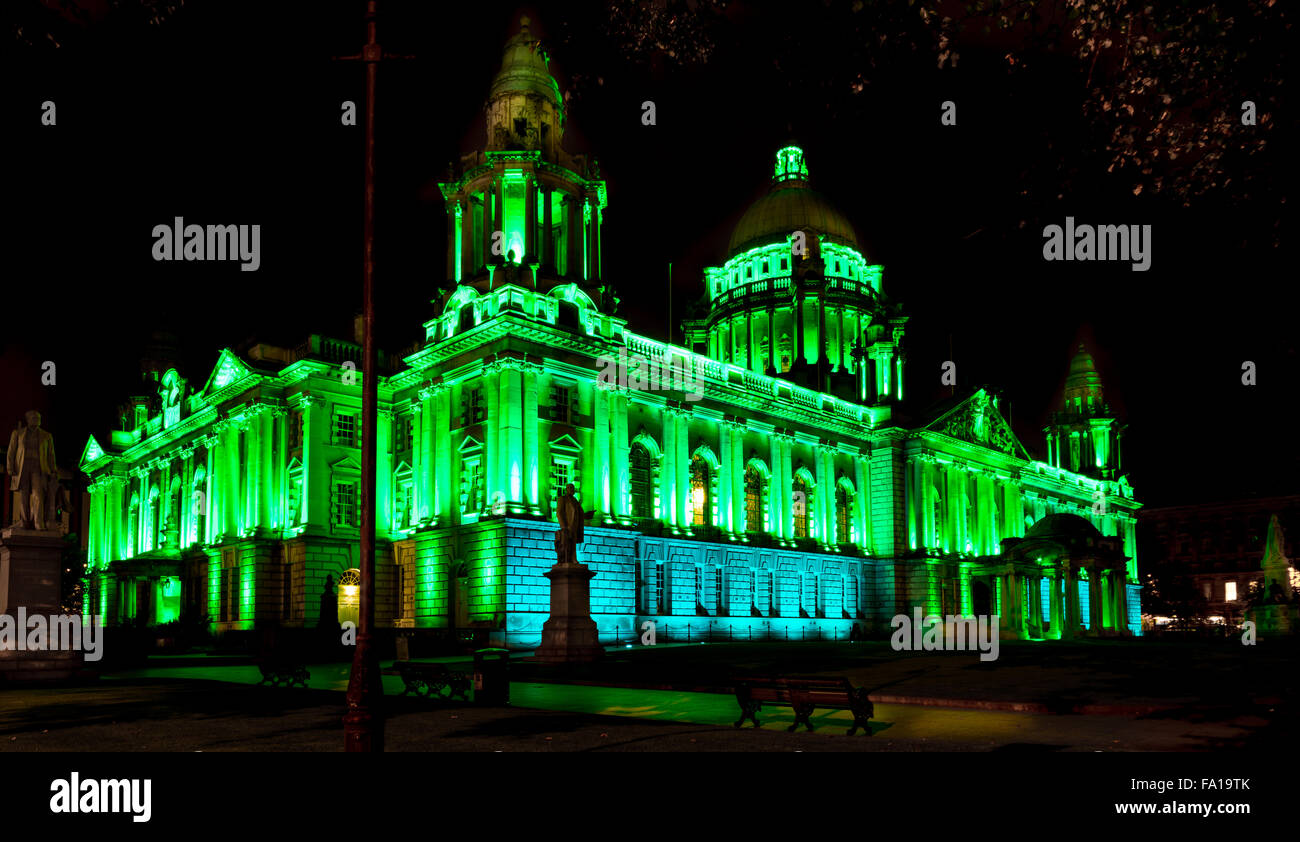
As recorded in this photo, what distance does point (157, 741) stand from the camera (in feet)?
52.3

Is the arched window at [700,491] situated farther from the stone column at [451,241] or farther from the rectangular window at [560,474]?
the stone column at [451,241]

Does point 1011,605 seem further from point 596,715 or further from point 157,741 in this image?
point 157,741

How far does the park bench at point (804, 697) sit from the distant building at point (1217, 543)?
104 m

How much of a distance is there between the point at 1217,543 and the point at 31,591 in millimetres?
115089

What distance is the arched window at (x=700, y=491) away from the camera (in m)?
60.3

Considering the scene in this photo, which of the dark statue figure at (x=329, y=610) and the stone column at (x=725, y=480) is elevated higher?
the stone column at (x=725, y=480)

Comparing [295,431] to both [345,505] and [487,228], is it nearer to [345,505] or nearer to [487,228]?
[345,505]

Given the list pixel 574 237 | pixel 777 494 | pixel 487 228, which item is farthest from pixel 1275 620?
pixel 487 228

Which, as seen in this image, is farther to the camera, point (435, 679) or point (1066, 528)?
point (1066, 528)

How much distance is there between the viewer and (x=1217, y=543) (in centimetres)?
11581

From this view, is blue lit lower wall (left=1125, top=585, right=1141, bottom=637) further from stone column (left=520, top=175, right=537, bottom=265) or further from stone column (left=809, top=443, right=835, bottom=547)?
stone column (left=520, top=175, right=537, bottom=265)

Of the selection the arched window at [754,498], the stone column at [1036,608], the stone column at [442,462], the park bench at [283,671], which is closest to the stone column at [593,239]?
the stone column at [442,462]

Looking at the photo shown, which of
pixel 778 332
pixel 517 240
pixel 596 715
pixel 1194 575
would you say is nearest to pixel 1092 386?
pixel 1194 575

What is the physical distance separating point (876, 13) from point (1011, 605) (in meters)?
58.6
